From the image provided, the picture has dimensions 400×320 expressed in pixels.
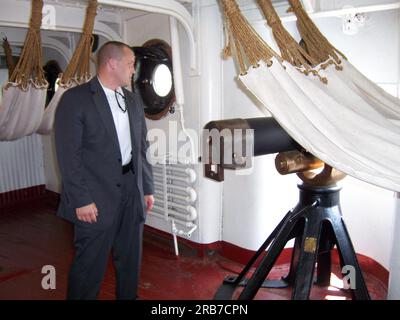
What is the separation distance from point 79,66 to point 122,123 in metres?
0.87

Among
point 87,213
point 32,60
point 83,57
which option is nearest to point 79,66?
point 83,57

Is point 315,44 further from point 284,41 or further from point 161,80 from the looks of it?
point 161,80

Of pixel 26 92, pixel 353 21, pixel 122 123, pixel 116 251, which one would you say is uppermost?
pixel 353 21

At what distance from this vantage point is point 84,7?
9.74 ft

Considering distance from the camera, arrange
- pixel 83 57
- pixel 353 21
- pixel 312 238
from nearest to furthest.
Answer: pixel 312 238
pixel 353 21
pixel 83 57

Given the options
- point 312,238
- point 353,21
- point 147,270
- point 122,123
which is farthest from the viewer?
point 147,270

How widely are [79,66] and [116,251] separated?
126cm

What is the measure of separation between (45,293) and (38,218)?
5.49 feet

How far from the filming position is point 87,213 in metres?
1.68

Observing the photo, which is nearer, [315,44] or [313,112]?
[313,112]

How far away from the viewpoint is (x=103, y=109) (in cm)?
174

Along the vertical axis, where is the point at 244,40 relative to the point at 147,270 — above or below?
→ above

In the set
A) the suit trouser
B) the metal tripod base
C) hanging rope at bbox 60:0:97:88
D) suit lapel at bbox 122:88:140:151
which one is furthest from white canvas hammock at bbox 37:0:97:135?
the metal tripod base

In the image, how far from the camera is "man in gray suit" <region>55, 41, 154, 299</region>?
168 cm
